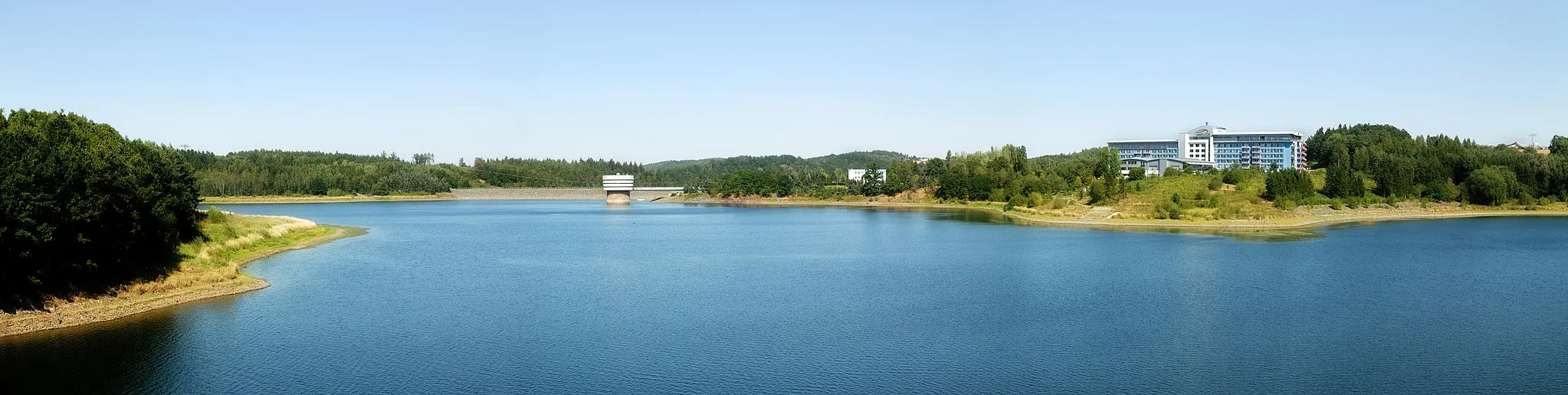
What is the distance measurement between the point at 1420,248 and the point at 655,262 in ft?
95.9

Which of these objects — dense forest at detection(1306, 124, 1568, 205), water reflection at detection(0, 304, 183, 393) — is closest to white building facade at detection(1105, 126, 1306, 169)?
dense forest at detection(1306, 124, 1568, 205)

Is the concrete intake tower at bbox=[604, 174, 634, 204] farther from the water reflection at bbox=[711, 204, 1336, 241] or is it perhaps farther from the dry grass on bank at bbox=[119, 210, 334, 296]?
the dry grass on bank at bbox=[119, 210, 334, 296]

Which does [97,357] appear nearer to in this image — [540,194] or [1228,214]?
[1228,214]

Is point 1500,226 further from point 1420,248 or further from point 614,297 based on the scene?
point 614,297

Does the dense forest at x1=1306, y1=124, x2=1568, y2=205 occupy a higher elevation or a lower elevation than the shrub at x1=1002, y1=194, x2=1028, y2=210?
higher

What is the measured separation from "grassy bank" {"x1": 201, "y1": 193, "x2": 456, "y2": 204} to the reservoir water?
7740cm

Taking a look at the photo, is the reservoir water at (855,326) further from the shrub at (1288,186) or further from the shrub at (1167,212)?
the shrub at (1288,186)

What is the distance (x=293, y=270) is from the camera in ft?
103

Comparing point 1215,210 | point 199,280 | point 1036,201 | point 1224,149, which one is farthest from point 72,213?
point 1224,149

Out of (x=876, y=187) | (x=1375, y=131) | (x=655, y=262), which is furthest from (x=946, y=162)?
(x=655, y=262)

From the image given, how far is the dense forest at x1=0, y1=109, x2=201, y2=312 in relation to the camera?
20.1 metres

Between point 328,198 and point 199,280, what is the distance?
96.5 m

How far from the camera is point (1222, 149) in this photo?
12812 cm

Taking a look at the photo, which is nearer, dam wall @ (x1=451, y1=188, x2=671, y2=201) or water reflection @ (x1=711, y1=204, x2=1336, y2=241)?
water reflection @ (x1=711, y1=204, x2=1336, y2=241)
